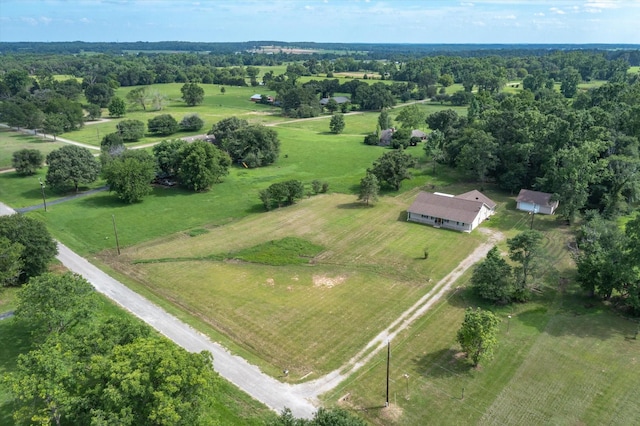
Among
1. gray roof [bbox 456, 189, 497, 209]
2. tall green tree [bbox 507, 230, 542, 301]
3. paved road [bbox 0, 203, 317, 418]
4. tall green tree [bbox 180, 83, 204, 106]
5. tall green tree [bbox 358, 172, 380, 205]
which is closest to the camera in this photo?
paved road [bbox 0, 203, 317, 418]

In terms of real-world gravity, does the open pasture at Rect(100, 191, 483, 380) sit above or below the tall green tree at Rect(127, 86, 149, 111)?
below

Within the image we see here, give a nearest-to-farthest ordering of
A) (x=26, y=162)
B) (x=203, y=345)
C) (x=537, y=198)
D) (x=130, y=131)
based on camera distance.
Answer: (x=203, y=345)
(x=537, y=198)
(x=26, y=162)
(x=130, y=131)

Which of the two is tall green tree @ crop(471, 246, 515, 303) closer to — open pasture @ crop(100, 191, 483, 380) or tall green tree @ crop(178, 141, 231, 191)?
open pasture @ crop(100, 191, 483, 380)

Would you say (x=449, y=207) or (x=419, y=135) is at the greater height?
(x=449, y=207)

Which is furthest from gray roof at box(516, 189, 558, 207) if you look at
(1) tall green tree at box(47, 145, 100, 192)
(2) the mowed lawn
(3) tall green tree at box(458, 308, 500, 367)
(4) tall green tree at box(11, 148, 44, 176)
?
(4) tall green tree at box(11, 148, 44, 176)

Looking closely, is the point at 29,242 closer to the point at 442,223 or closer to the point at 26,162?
the point at 26,162

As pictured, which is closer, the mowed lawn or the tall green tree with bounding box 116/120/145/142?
the mowed lawn

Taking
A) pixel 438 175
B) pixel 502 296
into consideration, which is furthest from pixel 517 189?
pixel 502 296

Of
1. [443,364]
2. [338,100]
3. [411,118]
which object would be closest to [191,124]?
[411,118]
